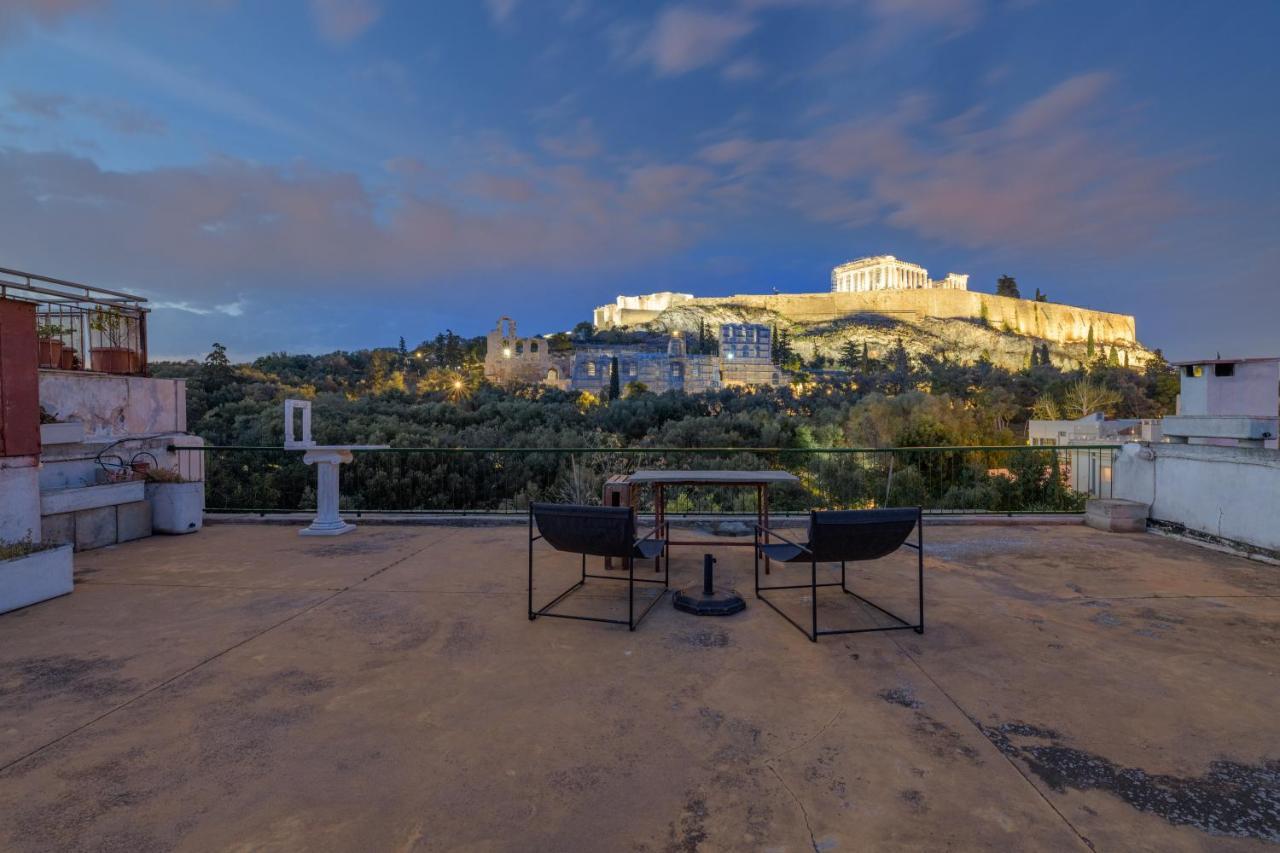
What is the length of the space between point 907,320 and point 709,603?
117m

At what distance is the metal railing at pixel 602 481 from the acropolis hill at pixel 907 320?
87470 millimetres

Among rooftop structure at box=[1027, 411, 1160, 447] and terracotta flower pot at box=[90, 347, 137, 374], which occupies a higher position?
terracotta flower pot at box=[90, 347, 137, 374]

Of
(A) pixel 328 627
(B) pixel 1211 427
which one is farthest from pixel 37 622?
(B) pixel 1211 427

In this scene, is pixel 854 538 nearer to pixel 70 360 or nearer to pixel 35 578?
pixel 35 578

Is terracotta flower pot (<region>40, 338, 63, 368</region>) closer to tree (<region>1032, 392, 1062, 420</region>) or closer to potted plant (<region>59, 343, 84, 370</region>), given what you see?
potted plant (<region>59, 343, 84, 370</region>)

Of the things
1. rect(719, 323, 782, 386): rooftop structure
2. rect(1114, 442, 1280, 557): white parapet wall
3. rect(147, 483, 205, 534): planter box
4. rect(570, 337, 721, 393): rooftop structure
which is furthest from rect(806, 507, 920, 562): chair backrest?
rect(719, 323, 782, 386): rooftop structure

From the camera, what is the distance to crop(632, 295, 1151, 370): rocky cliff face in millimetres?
97188

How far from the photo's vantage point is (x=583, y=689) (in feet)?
9.34

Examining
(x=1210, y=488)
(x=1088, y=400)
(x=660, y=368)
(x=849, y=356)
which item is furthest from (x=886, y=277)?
(x=1210, y=488)

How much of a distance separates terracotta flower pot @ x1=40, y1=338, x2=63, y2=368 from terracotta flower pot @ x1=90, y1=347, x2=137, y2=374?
318mm

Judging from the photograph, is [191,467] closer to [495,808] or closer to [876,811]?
[495,808]

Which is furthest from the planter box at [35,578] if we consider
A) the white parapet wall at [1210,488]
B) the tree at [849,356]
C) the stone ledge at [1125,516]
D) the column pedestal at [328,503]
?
the tree at [849,356]

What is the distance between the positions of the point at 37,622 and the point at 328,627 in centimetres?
189

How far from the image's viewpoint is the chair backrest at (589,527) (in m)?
3.39
